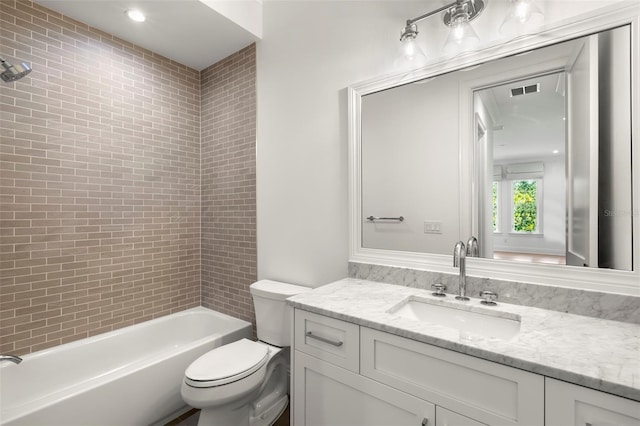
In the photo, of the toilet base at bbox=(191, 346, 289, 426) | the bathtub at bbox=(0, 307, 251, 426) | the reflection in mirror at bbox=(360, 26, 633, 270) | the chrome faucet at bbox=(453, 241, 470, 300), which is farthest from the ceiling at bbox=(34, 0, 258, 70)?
the toilet base at bbox=(191, 346, 289, 426)

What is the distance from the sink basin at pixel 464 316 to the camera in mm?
1167

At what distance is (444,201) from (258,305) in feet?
4.53

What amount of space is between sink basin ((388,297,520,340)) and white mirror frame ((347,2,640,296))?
207 millimetres

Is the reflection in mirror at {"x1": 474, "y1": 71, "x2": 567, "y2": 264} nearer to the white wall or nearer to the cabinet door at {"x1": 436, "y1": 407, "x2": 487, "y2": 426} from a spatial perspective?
the white wall

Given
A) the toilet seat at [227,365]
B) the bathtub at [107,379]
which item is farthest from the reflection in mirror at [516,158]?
the bathtub at [107,379]

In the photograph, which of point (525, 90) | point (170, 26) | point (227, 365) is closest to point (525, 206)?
point (525, 90)

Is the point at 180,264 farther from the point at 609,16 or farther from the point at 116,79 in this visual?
the point at 609,16

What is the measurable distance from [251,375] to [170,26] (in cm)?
237

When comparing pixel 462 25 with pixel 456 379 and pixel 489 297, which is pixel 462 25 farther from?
pixel 456 379

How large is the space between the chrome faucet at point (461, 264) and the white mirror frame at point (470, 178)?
88mm

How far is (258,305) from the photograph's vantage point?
2053 millimetres

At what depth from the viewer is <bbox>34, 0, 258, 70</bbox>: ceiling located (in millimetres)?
1908

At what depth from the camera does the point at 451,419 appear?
92 centimetres

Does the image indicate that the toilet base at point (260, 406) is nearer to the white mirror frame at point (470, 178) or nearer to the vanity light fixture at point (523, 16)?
the white mirror frame at point (470, 178)
